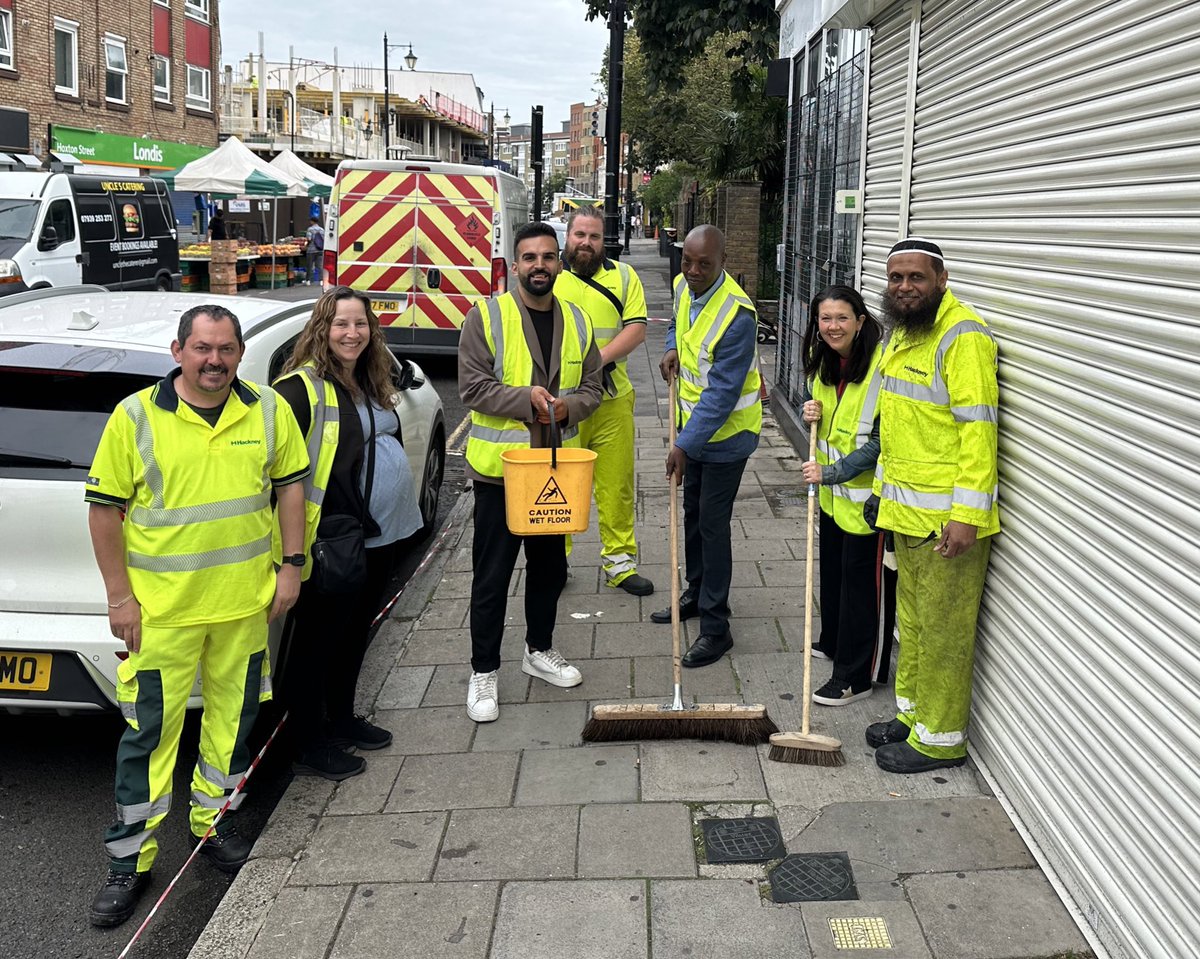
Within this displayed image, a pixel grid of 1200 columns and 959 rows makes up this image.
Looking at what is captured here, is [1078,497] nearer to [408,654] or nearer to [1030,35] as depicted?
[1030,35]

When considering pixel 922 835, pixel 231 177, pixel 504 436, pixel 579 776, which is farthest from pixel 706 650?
pixel 231 177

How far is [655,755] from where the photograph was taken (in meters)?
4.43

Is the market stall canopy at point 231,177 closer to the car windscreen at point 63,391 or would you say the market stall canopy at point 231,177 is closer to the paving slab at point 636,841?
the car windscreen at point 63,391

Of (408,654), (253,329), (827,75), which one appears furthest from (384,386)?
(827,75)

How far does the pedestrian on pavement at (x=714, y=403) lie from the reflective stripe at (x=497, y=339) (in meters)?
0.89

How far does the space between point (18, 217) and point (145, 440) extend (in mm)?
15574

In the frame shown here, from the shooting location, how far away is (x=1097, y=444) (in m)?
3.34

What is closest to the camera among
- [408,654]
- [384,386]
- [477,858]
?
[477,858]

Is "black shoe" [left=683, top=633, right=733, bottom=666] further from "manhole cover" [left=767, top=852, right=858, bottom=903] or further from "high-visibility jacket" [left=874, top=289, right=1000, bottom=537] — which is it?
"manhole cover" [left=767, top=852, right=858, bottom=903]

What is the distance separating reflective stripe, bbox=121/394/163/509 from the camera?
345cm

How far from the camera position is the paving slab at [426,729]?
15.0ft

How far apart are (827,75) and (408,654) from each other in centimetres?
642

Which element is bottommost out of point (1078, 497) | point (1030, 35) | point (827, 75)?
point (1078, 497)

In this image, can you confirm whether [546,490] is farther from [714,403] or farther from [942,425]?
[942,425]
